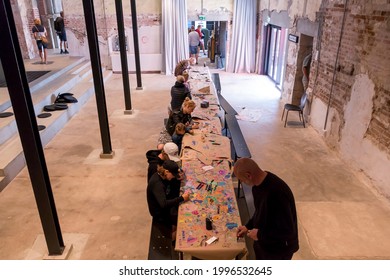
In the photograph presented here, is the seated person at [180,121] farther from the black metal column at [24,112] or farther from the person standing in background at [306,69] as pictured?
the person standing in background at [306,69]

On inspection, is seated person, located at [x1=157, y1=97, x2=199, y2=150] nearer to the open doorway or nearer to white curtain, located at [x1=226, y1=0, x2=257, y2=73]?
white curtain, located at [x1=226, y1=0, x2=257, y2=73]

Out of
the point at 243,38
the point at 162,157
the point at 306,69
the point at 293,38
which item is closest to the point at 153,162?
the point at 162,157

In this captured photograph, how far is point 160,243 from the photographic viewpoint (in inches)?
124

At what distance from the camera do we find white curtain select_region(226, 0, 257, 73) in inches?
488

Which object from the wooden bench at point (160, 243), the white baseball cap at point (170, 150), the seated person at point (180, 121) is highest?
the white baseball cap at point (170, 150)

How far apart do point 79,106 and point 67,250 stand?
5.95 metres

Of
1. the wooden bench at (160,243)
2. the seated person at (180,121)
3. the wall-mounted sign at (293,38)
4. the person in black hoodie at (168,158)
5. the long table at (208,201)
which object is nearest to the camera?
the long table at (208,201)

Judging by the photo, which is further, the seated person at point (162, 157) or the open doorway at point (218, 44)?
the open doorway at point (218, 44)

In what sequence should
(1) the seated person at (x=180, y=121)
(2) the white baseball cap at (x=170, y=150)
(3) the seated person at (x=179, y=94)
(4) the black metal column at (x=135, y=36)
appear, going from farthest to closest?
(4) the black metal column at (x=135, y=36)
(3) the seated person at (x=179, y=94)
(1) the seated person at (x=180, y=121)
(2) the white baseball cap at (x=170, y=150)

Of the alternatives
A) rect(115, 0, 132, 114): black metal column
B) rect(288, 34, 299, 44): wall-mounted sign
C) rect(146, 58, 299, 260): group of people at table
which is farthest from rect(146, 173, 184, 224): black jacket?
rect(288, 34, 299, 44): wall-mounted sign

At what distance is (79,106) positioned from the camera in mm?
8914

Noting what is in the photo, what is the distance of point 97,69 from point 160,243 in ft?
10.9

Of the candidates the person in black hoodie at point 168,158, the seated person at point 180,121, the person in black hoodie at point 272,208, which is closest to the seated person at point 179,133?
the seated person at point 180,121

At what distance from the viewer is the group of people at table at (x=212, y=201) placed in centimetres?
246
